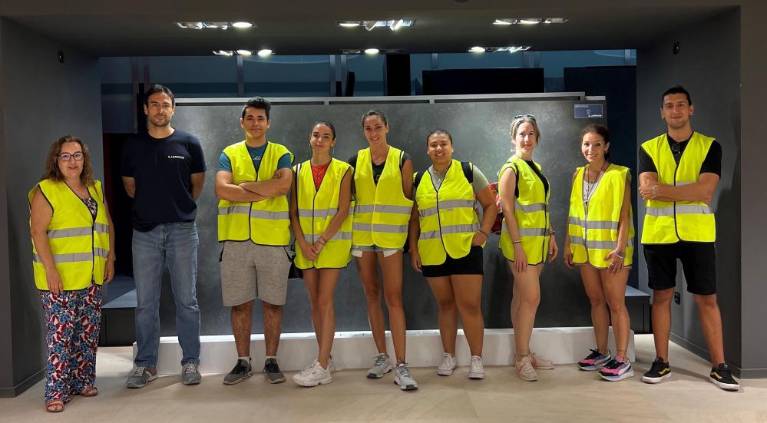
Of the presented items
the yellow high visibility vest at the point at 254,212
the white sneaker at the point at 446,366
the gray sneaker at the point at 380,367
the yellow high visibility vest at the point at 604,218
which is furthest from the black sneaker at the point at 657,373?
the yellow high visibility vest at the point at 254,212

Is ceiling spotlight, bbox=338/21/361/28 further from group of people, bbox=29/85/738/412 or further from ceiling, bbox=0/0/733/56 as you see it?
group of people, bbox=29/85/738/412

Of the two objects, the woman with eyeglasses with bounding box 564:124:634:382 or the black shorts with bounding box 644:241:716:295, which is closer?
the black shorts with bounding box 644:241:716:295

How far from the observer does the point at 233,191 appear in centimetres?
427

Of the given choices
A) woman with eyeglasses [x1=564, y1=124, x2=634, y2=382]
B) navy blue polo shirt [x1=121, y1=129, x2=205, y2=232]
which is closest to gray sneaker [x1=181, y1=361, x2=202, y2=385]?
navy blue polo shirt [x1=121, y1=129, x2=205, y2=232]

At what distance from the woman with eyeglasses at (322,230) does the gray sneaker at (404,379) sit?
0.43m

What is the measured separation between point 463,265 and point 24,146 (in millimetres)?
2752

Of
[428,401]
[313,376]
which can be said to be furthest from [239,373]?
[428,401]

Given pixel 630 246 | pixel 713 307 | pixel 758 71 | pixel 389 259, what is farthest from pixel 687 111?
pixel 389 259

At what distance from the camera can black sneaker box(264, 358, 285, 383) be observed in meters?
4.43

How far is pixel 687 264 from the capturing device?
4273mm

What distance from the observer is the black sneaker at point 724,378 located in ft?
13.6

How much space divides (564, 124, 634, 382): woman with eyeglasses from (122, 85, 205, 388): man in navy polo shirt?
2.36 metres

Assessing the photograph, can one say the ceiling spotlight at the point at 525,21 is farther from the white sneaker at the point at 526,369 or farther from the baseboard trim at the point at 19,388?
the baseboard trim at the point at 19,388

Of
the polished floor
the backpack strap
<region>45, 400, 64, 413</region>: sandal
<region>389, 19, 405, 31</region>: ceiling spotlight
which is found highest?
<region>389, 19, 405, 31</region>: ceiling spotlight
